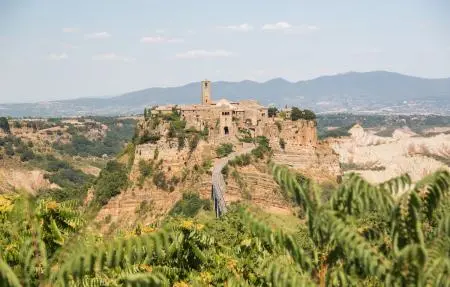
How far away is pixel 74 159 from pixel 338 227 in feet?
457

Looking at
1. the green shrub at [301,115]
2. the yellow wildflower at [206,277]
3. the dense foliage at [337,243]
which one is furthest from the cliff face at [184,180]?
the dense foliage at [337,243]

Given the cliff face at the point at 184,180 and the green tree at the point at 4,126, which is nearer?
the cliff face at the point at 184,180

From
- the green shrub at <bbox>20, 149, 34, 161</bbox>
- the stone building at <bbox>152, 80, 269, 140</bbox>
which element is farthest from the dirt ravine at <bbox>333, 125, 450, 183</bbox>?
the stone building at <bbox>152, 80, 269, 140</bbox>

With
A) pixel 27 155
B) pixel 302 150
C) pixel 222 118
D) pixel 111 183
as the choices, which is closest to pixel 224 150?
pixel 222 118

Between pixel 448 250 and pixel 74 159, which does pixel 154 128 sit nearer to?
pixel 448 250

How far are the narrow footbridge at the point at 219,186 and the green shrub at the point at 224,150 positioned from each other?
0.43m

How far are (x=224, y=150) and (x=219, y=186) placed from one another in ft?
24.9

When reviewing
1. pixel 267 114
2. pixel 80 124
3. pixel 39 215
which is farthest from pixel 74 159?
pixel 39 215

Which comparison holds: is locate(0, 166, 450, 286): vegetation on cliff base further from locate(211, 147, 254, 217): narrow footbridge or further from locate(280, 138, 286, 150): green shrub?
locate(280, 138, 286, 150): green shrub

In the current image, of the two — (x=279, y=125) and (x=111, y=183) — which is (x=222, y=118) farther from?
(x=111, y=183)

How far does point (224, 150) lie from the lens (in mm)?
51719

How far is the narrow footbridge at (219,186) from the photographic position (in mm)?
41688

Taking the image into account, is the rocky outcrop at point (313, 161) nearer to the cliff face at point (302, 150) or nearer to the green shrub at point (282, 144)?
the cliff face at point (302, 150)

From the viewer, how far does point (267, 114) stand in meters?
66.5
